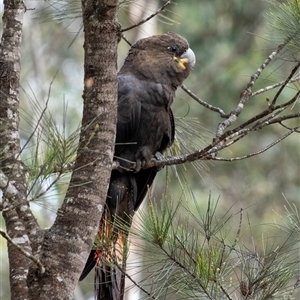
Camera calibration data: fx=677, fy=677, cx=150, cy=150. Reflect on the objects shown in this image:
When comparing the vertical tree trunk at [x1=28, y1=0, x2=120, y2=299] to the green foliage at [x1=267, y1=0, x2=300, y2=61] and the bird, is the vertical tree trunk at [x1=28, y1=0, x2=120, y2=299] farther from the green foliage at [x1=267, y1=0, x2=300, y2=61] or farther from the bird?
the bird

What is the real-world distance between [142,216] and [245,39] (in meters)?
6.03

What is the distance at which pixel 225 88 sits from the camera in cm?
729

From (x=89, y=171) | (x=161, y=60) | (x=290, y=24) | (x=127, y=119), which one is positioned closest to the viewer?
(x=89, y=171)

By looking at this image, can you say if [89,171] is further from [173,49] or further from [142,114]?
[173,49]

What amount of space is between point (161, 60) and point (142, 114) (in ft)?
0.98

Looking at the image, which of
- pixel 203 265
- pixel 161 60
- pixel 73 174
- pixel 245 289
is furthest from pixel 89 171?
pixel 161 60

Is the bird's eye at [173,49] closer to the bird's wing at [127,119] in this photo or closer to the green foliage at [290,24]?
the bird's wing at [127,119]

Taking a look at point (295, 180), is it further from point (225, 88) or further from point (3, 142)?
point (3, 142)

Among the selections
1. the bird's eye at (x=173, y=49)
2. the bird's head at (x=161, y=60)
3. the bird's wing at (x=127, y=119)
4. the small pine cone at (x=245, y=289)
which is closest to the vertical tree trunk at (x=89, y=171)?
the small pine cone at (x=245, y=289)

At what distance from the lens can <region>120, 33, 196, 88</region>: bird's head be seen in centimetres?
281

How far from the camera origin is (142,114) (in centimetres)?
270

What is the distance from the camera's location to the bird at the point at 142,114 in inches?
104

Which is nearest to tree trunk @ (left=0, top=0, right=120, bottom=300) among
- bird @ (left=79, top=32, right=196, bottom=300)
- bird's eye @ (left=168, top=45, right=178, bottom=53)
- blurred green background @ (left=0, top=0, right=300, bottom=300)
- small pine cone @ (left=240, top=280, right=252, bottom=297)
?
small pine cone @ (left=240, top=280, right=252, bottom=297)

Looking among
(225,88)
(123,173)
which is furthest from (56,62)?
(123,173)
